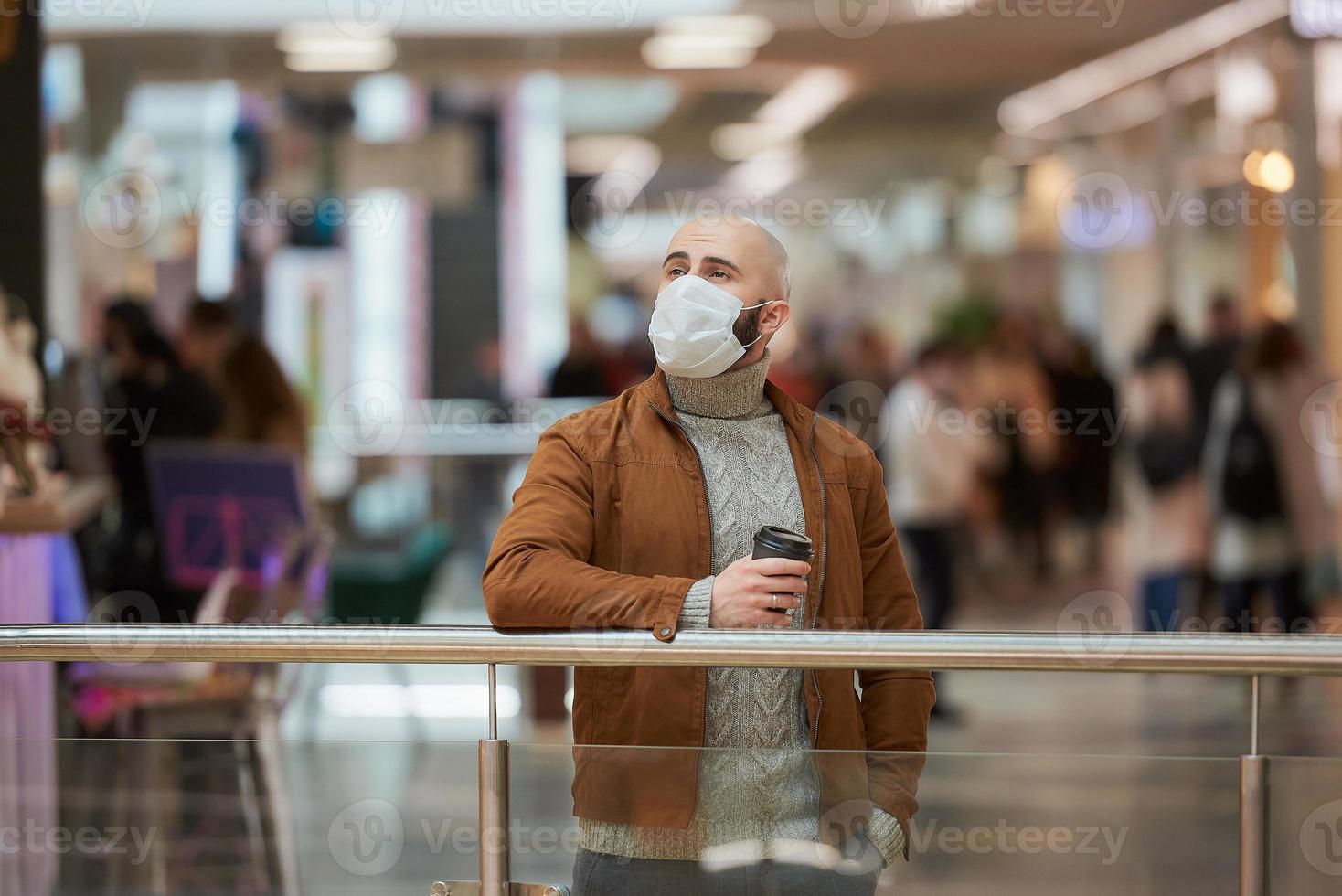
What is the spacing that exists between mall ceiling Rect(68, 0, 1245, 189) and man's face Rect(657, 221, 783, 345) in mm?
6400

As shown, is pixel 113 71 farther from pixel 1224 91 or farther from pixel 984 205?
pixel 1224 91

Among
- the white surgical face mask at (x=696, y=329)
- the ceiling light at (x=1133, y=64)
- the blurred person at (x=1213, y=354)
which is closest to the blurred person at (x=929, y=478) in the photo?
the blurred person at (x=1213, y=354)

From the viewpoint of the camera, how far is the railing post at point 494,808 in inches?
77.6

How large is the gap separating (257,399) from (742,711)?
4.70 metres

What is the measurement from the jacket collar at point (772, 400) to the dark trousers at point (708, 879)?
22.5 inches

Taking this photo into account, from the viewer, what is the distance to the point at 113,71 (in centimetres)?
879

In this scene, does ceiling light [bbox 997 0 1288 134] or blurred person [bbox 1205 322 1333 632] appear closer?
blurred person [bbox 1205 322 1333 632]

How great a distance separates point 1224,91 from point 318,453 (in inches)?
225

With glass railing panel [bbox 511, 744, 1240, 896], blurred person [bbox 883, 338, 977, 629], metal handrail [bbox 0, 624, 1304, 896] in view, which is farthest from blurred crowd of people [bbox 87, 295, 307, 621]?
glass railing panel [bbox 511, 744, 1240, 896]

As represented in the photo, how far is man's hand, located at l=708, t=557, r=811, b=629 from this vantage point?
1.74 meters

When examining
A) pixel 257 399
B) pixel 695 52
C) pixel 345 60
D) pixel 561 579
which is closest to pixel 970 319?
pixel 695 52

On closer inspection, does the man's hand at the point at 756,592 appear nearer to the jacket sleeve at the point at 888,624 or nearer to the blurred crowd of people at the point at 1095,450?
the jacket sleeve at the point at 888,624

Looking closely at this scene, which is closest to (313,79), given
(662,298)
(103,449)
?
(103,449)

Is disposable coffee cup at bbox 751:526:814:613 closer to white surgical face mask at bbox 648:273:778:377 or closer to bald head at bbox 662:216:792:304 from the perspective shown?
white surgical face mask at bbox 648:273:778:377
